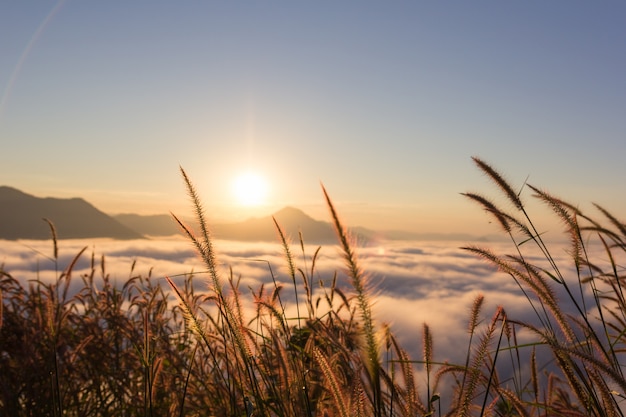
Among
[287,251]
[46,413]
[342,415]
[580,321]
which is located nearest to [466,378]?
[342,415]

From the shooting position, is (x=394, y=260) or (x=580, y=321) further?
(x=394, y=260)

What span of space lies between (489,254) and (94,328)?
3.74m

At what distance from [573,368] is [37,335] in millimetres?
3537

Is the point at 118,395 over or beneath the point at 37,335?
beneath

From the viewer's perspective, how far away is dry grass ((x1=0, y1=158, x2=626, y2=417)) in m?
1.66

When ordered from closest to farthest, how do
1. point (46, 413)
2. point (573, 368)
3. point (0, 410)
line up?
point (573, 368)
point (0, 410)
point (46, 413)

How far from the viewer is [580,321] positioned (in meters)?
2.52

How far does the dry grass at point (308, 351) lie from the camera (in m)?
1.66

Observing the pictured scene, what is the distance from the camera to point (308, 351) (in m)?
3.03

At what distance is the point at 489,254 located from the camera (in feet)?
7.19

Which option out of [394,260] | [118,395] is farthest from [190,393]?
[394,260]

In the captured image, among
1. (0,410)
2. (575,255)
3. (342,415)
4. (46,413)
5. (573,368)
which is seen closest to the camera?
(342,415)

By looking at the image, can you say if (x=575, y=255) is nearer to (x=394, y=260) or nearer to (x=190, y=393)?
(x=190, y=393)

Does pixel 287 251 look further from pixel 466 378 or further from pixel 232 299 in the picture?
pixel 466 378
